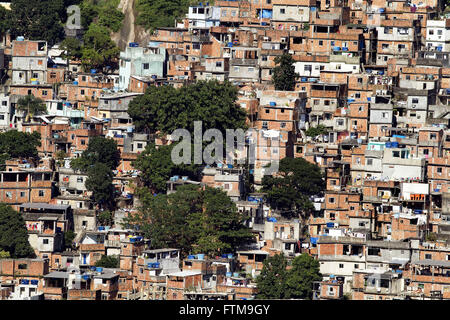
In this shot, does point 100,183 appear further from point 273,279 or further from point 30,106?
point 273,279

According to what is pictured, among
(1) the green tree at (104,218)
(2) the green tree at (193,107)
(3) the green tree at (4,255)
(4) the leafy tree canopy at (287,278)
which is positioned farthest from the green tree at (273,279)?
(3) the green tree at (4,255)

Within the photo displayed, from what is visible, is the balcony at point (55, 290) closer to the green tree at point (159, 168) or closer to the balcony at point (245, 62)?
the green tree at point (159, 168)

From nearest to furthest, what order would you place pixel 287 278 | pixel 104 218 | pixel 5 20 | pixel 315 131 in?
pixel 287 278, pixel 104 218, pixel 315 131, pixel 5 20

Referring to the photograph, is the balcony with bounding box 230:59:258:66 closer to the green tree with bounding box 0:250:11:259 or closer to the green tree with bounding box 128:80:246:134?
the green tree with bounding box 128:80:246:134

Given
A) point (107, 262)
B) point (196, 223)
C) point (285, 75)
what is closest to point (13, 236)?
point (107, 262)
